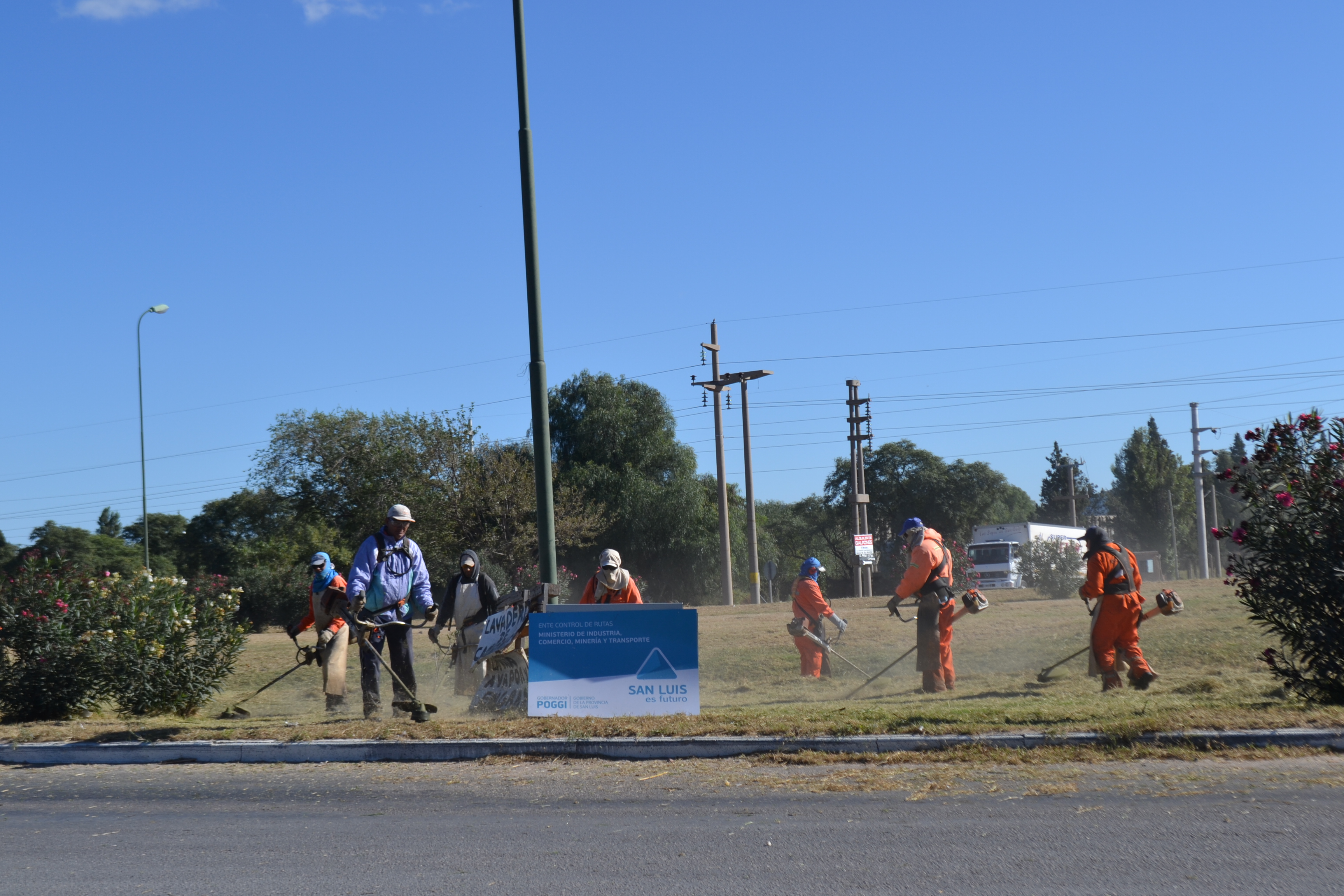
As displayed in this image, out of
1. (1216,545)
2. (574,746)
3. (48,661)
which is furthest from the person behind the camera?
(1216,545)

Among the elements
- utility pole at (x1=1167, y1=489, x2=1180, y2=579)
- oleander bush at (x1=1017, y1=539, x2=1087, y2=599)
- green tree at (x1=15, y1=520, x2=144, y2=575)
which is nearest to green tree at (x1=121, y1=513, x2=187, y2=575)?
green tree at (x1=15, y1=520, x2=144, y2=575)

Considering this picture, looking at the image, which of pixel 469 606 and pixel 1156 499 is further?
pixel 1156 499

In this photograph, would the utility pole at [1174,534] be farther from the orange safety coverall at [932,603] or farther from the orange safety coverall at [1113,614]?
the orange safety coverall at [1113,614]

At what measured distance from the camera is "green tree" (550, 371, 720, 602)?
155 ft

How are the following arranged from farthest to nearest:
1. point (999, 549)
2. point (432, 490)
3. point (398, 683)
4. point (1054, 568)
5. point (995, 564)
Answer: point (999, 549)
point (995, 564)
point (432, 490)
point (1054, 568)
point (398, 683)

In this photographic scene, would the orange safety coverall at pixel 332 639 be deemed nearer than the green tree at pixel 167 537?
Yes

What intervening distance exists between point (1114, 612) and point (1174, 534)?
224ft

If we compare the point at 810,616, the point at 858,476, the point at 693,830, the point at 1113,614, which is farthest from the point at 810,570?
the point at 858,476

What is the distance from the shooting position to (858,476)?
46031mm

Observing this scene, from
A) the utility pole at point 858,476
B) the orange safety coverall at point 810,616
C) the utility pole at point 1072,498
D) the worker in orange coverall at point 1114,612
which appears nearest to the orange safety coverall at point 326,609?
the orange safety coverall at point 810,616

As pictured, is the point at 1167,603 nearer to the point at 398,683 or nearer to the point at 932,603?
the point at 932,603

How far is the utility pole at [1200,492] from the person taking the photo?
49406 millimetres

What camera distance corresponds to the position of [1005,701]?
32.0 feet

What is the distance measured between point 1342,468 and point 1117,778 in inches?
143
